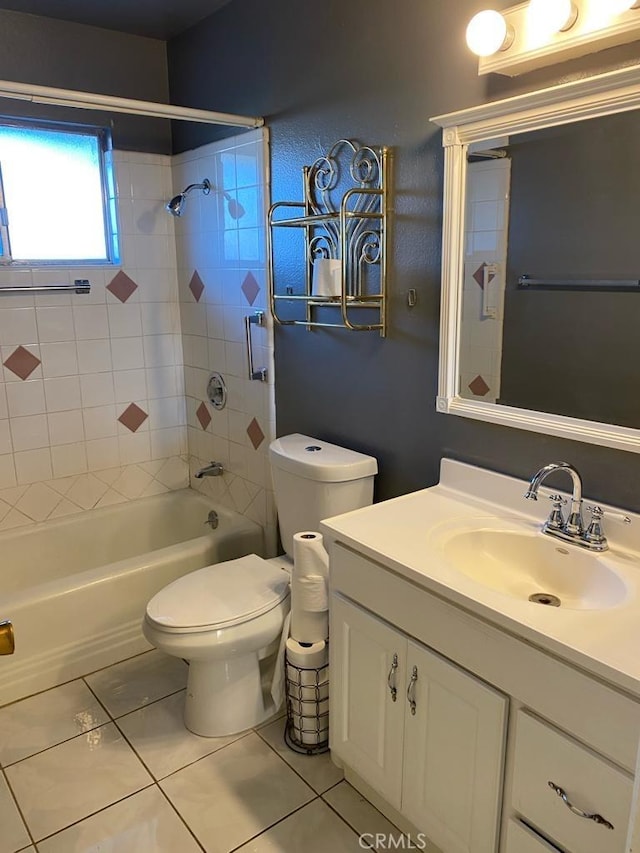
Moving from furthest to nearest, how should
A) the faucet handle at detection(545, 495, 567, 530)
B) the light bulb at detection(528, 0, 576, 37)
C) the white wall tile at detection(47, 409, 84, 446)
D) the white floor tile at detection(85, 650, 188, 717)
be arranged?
the white wall tile at detection(47, 409, 84, 446) → the white floor tile at detection(85, 650, 188, 717) → the faucet handle at detection(545, 495, 567, 530) → the light bulb at detection(528, 0, 576, 37)

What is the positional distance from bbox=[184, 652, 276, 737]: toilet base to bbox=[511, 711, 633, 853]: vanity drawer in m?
1.01

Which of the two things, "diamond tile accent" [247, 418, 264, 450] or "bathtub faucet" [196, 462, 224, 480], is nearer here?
"diamond tile accent" [247, 418, 264, 450]

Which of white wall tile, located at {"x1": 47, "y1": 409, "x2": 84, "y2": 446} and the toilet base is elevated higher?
white wall tile, located at {"x1": 47, "y1": 409, "x2": 84, "y2": 446}

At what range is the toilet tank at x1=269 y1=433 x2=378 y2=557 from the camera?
214 cm

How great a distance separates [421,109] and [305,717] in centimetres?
182

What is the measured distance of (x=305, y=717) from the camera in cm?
202

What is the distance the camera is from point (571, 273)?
1.65 meters

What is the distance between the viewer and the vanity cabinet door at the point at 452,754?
4.52ft

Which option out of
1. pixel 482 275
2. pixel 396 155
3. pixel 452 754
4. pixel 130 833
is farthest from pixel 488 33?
pixel 130 833

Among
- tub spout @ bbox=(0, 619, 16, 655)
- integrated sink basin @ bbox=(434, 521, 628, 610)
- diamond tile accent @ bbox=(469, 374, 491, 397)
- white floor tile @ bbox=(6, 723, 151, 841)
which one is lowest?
white floor tile @ bbox=(6, 723, 151, 841)

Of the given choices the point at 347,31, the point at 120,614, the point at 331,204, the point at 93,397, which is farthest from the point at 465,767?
the point at 93,397

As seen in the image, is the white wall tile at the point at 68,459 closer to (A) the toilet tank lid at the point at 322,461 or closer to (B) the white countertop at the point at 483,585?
(A) the toilet tank lid at the point at 322,461

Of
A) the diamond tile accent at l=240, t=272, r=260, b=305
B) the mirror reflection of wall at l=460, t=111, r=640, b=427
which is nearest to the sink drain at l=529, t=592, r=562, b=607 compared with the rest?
the mirror reflection of wall at l=460, t=111, r=640, b=427

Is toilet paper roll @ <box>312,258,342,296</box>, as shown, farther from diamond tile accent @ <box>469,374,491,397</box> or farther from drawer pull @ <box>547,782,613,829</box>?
drawer pull @ <box>547,782,613,829</box>
